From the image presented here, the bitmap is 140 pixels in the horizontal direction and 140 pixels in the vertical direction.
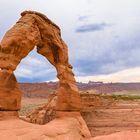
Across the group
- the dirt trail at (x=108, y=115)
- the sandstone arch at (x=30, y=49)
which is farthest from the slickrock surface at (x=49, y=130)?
the dirt trail at (x=108, y=115)

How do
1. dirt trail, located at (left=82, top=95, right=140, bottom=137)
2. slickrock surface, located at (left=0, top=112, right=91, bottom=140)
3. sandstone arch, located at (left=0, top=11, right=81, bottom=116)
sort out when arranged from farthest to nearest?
dirt trail, located at (left=82, top=95, right=140, bottom=137) → sandstone arch, located at (left=0, top=11, right=81, bottom=116) → slickrock surface, located at (left=0, top=112, right=91, bottom=140)

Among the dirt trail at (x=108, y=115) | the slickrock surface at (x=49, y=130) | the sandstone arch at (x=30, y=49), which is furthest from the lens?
the dirt trail at (x=108, y=115)

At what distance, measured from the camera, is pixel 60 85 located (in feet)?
68.2

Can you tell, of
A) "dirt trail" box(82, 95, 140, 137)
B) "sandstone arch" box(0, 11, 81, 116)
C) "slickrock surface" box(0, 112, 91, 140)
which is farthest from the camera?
"dirt trail" box(82, 95, 140, 137)

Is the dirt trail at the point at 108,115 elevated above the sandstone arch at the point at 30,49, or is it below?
below

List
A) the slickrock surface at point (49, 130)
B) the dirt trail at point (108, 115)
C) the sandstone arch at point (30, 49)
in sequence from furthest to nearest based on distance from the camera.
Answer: the dirt trail at point (108, 115) → the sandstone arch at point (30, 49) → the slickrock surface at point (49, 130)

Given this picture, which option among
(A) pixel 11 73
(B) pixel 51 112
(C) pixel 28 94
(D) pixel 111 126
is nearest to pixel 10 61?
(A) pixel 11 73

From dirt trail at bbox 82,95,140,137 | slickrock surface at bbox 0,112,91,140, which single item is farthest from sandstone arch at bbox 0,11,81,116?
dirt trail at bbox 82,95,140,137

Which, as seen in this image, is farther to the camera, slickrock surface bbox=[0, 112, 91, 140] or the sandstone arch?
the sandstone arch

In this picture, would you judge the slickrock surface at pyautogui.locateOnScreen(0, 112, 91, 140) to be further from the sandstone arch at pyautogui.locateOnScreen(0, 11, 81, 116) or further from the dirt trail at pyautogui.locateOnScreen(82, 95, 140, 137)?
the dirt trail at pyautogui.locateOnScreen(82, 95, 140, 137)

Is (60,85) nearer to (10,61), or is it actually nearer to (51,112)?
(10,61)

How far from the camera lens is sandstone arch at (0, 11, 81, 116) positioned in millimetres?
16641

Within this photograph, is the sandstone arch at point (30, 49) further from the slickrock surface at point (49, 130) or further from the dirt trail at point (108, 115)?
the dirt trail at point (108, 115)

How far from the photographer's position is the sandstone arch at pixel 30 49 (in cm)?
1664
